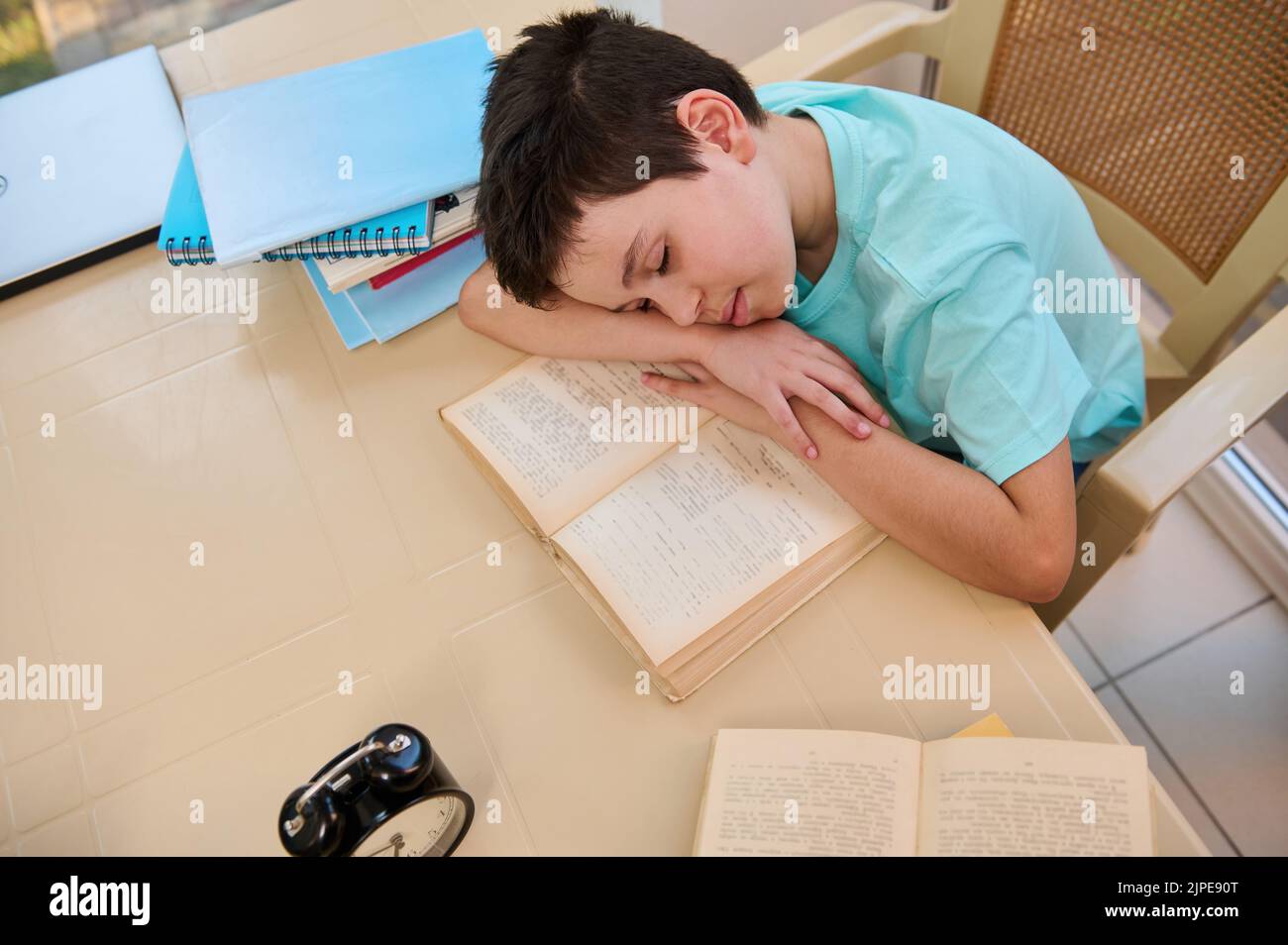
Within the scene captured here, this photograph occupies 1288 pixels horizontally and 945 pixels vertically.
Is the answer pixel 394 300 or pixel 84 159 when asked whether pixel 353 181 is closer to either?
pixel 394 300

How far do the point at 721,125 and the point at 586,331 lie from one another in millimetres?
252

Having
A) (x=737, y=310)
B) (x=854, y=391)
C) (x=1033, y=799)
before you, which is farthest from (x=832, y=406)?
(x=1033, y=799)

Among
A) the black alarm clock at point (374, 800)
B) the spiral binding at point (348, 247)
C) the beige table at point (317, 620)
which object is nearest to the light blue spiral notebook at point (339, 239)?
the spiral binding at point (348, 247)

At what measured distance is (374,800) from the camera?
0.70 m

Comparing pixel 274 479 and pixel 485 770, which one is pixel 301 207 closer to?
pixel 274 479

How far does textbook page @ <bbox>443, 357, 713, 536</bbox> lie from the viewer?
0.88 meters

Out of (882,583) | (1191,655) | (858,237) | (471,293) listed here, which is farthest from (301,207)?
(1191,655)

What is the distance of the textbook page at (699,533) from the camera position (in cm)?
80

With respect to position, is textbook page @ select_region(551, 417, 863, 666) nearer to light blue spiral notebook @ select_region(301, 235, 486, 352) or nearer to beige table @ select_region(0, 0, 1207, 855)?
beige table @ select_region(0, 0, 1207, 855)

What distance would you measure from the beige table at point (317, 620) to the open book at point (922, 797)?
0.03 m

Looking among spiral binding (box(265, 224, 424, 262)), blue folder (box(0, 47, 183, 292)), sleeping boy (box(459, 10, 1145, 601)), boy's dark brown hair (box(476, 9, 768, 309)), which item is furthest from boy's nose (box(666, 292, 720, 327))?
blue folder (box(0, 47, 183, 292))

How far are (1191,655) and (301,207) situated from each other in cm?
147

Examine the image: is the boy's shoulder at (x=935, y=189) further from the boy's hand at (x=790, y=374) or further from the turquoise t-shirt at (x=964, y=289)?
the boy's hand at (x=790, y=374)

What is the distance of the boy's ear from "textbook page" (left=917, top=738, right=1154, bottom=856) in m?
0.54
